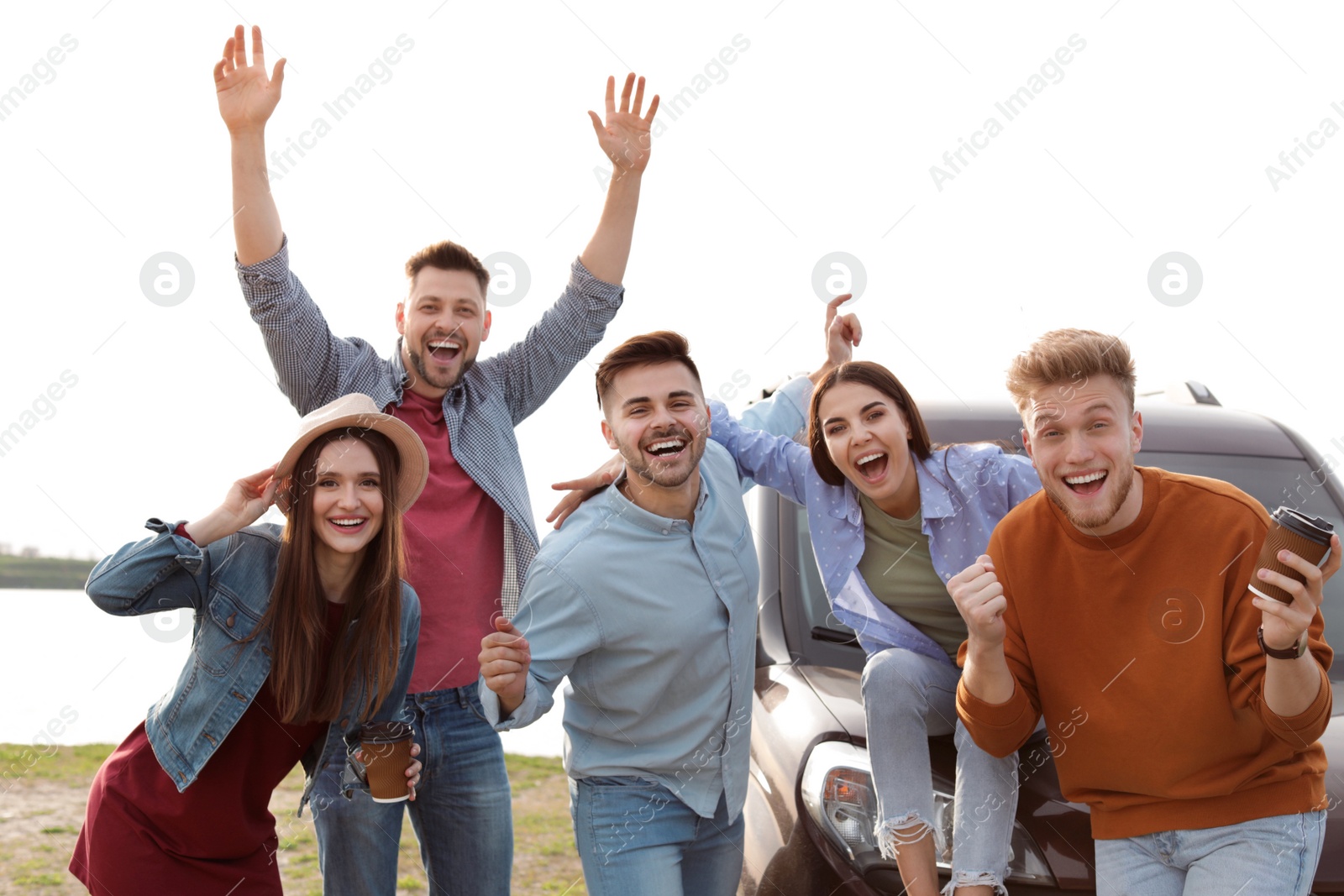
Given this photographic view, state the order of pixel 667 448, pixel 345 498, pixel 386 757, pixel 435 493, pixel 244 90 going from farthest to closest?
pixel 435 493, pixel 244 90, pixel 667 448, pixel 345 498, pixel 386 757

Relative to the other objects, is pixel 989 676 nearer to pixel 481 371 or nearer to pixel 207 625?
pixel 481 371

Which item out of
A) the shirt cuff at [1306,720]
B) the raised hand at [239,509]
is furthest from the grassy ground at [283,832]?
the shirt cuff at [1306,720]

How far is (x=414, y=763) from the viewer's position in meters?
2.96

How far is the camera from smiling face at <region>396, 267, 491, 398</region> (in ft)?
11.2

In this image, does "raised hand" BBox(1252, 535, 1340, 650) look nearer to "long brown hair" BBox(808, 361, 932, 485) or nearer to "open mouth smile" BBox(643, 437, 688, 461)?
"long brown hair" BBox(808, 361, 932, 485)

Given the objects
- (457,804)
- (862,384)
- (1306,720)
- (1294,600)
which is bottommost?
(457,804)

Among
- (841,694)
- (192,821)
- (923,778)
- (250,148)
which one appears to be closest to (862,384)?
(841,694)

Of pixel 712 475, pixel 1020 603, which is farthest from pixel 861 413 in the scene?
pixel 1020 603

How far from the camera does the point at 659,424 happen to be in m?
3.10

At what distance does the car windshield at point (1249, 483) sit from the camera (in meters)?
3.70

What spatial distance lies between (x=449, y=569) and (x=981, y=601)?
5.33ft

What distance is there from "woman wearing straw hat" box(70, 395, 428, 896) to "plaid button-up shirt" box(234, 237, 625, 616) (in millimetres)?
294

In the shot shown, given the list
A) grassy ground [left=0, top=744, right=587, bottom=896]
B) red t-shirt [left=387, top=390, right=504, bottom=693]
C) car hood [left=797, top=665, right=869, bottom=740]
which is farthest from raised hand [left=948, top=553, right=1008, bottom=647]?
grassy ground [left=0, top=744, right=587, bottom=896]

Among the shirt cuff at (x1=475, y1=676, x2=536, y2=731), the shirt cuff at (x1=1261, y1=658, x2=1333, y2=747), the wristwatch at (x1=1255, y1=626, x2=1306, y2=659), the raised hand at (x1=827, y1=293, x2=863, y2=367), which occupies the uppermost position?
the raised hand at (x1=827, y1=293, x2=863, y2=367)
